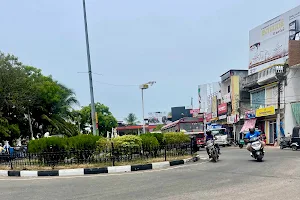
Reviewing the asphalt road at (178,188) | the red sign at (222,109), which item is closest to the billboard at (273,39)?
the red sign at (222,109)

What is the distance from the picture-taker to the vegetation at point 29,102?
2800 cm

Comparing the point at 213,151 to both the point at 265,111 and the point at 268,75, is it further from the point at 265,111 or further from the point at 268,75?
the point at 265,111

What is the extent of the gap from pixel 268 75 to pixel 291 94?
336cm

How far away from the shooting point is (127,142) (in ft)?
41.0

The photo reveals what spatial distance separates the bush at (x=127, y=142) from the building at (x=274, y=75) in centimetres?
2193

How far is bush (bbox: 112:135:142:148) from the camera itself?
12.4 m

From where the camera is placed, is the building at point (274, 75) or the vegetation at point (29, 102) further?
the building at point (274, 75)

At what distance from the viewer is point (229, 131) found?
45.0m

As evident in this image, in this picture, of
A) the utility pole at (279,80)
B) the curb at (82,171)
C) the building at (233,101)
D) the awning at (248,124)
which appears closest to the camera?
the curb at (82,171)

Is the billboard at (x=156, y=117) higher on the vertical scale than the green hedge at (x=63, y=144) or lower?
lower

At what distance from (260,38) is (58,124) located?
27553mm

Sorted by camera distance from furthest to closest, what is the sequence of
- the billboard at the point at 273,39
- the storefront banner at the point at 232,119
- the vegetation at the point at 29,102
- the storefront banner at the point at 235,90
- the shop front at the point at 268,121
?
1. the storefront banner at the point at 232,119
2. the storefront banner at the point at 235,90
3. the billboard at the point at 273,39
4. the shop front at the point at 268,121
5. the vegetation at the point at 29,102

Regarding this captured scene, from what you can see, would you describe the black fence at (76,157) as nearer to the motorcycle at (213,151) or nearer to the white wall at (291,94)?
the motorcycle at (213,151)

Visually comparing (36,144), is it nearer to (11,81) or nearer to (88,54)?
(88,54)
